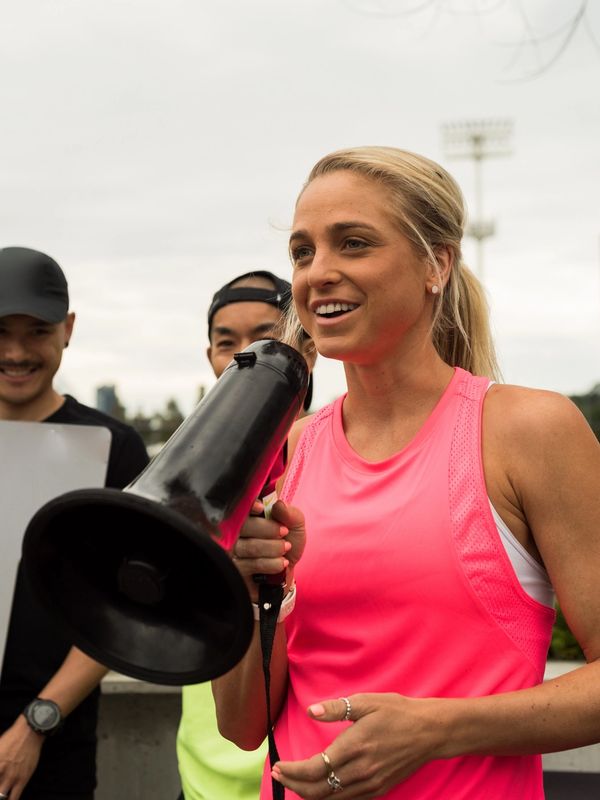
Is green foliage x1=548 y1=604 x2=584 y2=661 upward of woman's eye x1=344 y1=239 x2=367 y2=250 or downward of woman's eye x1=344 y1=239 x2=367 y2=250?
downward

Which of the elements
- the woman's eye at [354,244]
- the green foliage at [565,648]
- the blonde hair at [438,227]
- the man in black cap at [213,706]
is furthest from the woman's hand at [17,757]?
the green foliage at [565,648]

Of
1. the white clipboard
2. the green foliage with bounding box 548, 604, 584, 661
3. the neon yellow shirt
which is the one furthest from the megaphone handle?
the green foliage with bounding box 548, 604, 584, 661

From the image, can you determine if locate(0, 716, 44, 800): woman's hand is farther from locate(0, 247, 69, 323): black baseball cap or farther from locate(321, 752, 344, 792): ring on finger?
locate(321, 752, 344, 792): ring on finger

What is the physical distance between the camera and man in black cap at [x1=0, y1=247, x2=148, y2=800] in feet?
9.88

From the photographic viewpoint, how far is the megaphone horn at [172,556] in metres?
1.47

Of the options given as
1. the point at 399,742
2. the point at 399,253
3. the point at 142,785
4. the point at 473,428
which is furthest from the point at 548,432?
the point at 142,785

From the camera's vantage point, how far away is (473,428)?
1903mm

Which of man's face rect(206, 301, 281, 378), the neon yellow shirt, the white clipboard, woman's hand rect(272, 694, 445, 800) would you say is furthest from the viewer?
man's face rect(206, 301, 281, 378)

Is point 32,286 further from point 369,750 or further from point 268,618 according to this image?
point 369,750

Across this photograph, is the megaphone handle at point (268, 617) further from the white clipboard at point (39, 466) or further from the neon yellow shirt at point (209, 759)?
the white clipboard at point (39, 466)

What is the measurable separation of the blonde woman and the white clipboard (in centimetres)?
133

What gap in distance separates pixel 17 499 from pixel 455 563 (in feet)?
6.15

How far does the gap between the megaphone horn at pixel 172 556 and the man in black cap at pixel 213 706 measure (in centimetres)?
90

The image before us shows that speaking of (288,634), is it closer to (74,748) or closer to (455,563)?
(455,563)
